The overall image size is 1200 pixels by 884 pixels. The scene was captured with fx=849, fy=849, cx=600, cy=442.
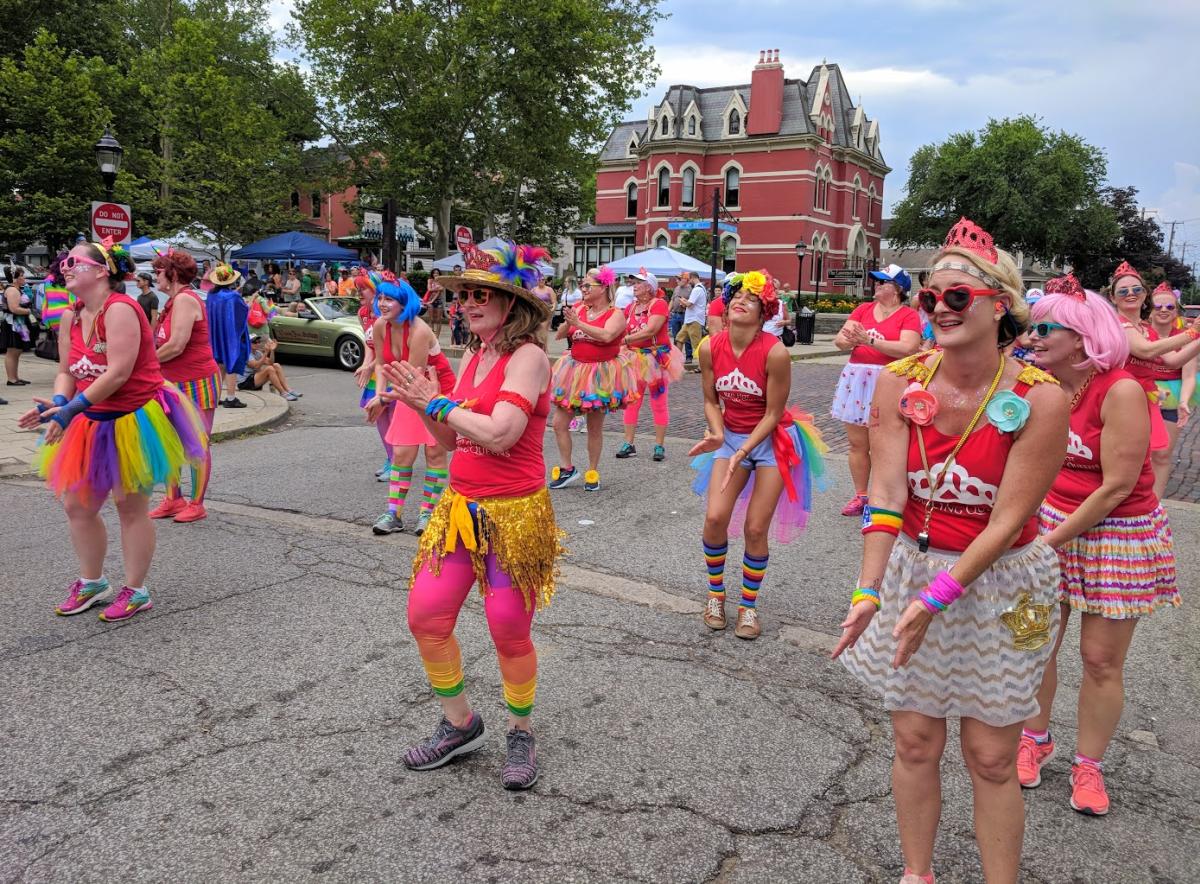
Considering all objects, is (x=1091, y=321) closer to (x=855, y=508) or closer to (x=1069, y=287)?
(x=1069, y=287)

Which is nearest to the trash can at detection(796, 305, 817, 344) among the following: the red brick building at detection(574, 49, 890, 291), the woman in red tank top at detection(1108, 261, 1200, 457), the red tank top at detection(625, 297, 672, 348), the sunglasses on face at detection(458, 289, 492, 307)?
the red tank top at detection(625, 297, 672, 348)

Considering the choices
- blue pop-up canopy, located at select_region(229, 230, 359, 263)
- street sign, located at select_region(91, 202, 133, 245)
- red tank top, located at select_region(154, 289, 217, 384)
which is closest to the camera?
red tank top, located at select_region(154, 289, 217, 384)

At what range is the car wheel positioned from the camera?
58.8 ft

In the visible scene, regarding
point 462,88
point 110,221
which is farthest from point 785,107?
point 110,221

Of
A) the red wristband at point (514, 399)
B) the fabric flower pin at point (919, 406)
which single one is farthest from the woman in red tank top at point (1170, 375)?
the red wristband at point (514, 399)

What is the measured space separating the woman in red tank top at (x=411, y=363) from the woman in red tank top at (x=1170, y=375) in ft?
17.3

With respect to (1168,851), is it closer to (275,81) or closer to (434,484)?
(434,484)

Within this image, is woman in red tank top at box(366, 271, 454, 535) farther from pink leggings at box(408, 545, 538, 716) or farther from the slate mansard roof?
the slate mansard roof

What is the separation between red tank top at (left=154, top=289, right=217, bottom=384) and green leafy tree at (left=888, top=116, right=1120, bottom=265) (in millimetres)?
57506

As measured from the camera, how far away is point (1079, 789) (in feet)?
10.3

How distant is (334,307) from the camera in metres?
18.8

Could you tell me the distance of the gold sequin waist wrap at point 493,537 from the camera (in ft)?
10.0

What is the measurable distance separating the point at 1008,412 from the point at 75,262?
4470 millimetres

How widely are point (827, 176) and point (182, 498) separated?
54316mm
